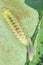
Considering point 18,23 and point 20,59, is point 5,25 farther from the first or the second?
point 20,59

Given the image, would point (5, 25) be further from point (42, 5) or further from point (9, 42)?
point (42, 5)

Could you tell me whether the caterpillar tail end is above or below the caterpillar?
below

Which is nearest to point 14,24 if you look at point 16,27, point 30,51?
point 16,27

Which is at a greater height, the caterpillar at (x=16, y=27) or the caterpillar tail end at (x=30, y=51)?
the caterpillar at (x=16, y=27)

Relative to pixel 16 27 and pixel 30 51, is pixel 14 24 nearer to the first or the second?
pixel 16 27

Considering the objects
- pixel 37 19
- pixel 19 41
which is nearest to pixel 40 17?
pixel 37 19

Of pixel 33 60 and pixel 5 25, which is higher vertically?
pixel 5 25

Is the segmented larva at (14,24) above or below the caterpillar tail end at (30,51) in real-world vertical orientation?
above
